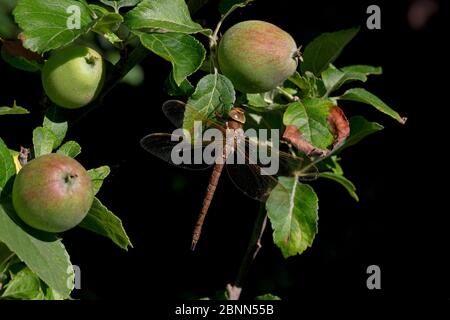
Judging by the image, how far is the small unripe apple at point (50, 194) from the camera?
116 centimetres

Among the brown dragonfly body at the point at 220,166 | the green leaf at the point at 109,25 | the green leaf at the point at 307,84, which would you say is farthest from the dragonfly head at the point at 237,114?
the green leaf at the point at 109,25

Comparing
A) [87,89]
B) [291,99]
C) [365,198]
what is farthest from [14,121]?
[365,198]

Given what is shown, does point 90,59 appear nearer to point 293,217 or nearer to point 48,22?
point 48,22

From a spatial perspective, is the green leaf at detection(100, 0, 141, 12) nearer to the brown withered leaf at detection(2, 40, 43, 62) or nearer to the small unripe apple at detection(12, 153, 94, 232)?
the brown withered leaf at detection(2, 40, 43, 62)

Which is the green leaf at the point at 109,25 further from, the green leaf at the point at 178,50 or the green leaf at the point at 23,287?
the green leaf at the point at 23,287

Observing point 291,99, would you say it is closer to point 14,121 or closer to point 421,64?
point 14,121

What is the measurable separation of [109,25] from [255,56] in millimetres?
227

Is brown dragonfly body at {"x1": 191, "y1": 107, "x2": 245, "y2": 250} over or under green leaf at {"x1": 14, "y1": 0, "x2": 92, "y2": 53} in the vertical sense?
under

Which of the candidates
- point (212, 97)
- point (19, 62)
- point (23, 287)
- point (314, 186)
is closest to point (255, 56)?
point (212, 97)

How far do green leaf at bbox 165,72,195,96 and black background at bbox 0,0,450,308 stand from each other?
25 centimetres

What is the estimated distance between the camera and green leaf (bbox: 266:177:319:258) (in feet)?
4.50

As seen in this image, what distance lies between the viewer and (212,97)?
125 cm

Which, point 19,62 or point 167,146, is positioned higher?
point 19,62

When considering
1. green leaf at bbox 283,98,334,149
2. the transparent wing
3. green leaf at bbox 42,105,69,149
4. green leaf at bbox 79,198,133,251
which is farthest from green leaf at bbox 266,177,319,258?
green leaf at bbox 42,105,69,149
